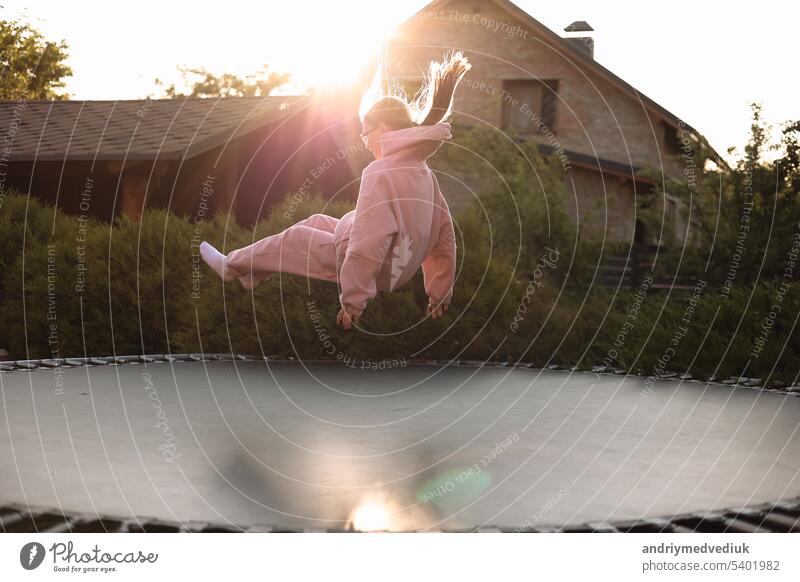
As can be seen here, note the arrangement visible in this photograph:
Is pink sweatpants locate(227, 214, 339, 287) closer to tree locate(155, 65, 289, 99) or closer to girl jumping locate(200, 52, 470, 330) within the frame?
girl jumping locate(200, 52, 470, 330)

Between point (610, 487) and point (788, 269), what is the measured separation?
9.15 m

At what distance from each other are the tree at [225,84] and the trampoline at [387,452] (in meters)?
34.5

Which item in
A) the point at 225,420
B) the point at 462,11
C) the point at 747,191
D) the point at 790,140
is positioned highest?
the point at 462,11

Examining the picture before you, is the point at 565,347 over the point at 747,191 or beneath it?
beneath

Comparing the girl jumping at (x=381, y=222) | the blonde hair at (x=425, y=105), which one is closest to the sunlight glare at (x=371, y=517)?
the girl jumping at (x=381, y=222)

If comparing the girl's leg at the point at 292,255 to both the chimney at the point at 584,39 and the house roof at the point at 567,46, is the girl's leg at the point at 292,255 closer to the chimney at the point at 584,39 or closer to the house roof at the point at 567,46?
the house roof at the point at 567,46

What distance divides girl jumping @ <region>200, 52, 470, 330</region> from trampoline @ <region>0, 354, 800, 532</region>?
3.22 ft

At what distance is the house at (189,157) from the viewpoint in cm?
1435

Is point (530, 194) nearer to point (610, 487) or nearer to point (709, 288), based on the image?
point (709, 288)

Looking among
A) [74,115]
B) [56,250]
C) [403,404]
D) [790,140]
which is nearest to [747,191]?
[790,140]

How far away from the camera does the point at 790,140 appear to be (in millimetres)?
13961

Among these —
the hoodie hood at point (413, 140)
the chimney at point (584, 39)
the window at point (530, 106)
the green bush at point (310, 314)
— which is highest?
the chimney at point (584, 39)

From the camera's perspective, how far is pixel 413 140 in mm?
4699

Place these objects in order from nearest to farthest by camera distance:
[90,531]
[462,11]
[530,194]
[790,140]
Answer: [90,531] → [790,140] → [530,194] → [462,11]
